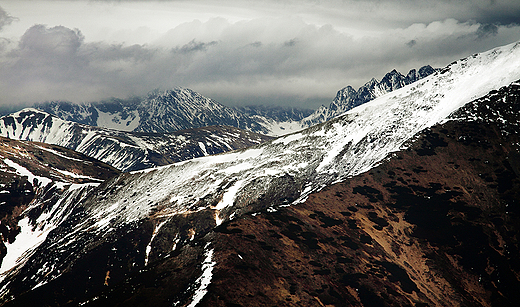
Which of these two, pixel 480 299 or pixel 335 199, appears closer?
pixel 480 299

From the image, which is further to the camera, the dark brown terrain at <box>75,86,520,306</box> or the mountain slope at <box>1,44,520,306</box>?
the mountain slope at <box>1,44,520,306</box>

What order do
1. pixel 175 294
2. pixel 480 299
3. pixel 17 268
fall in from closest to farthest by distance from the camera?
pixel 175 294, pixel 480 299, pixel 17 268

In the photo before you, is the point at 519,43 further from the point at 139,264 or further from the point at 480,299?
the point at 139,264

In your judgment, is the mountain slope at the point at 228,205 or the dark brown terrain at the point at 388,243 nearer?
the dark brown terrain at the point at 388,243

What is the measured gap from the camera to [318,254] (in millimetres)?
78000

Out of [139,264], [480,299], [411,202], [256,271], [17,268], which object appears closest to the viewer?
[256,271]

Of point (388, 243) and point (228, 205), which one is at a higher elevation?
point (388, 243)

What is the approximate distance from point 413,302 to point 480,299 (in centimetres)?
2238

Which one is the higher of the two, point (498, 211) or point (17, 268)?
point (498, 211)

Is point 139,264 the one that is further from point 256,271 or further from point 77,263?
point 256,271

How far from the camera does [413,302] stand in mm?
68250

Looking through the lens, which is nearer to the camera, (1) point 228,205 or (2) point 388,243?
(2) point 388,243

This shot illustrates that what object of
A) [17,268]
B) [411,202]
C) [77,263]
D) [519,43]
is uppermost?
[519,43]

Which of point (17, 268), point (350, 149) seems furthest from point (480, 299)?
point (17, 268)
